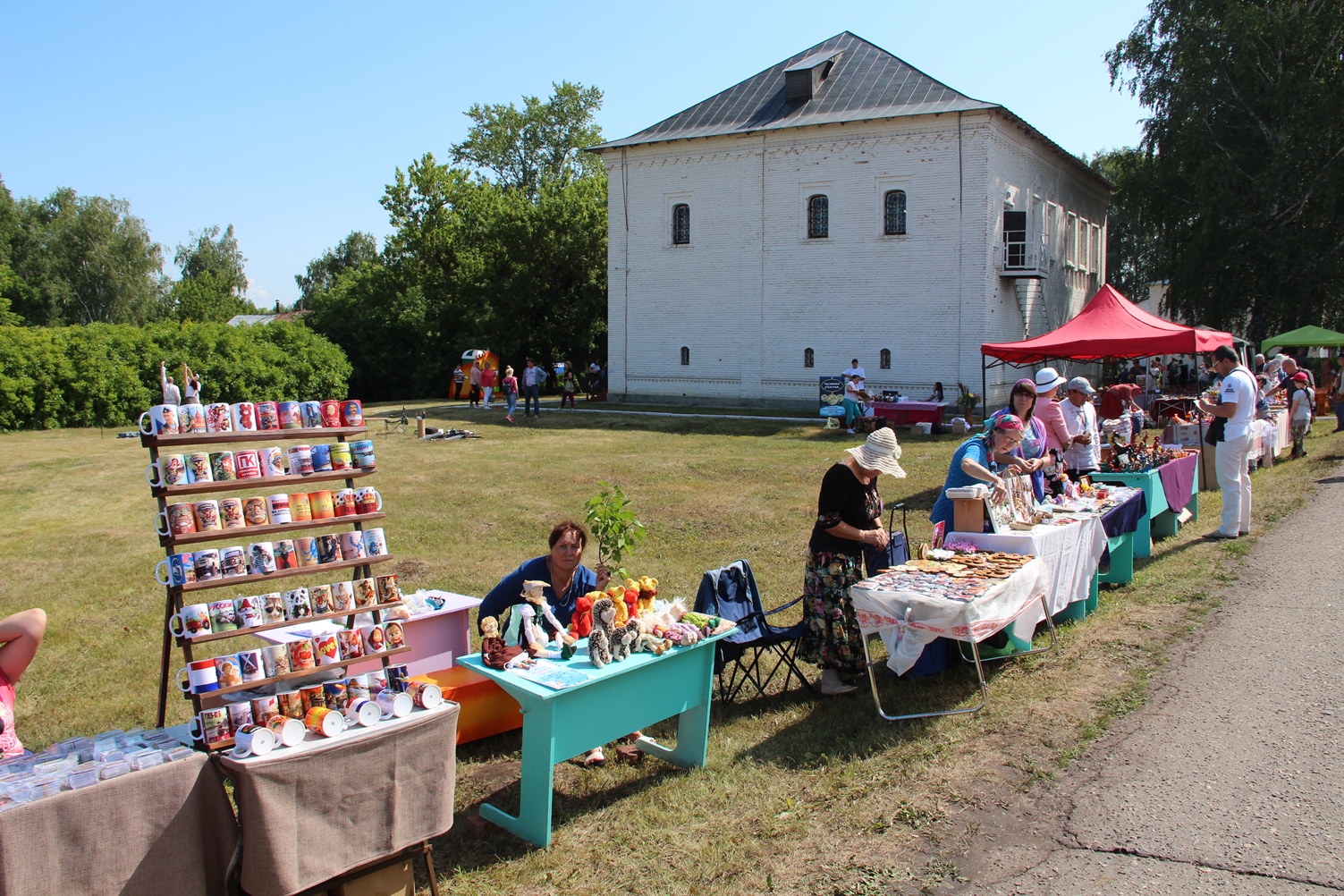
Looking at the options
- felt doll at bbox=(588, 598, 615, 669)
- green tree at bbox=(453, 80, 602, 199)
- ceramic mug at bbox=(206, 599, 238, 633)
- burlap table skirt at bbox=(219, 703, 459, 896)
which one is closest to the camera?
burlap table skirt at bbox=(219, 703, 459, 896)

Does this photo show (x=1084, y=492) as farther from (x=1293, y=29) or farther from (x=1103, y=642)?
(x=1293, y=29)

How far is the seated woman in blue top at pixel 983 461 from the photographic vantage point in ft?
22.6

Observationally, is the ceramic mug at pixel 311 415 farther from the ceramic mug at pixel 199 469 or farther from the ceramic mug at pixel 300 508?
the ceramic mug at pixel 199 469

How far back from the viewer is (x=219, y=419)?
4.28 meters

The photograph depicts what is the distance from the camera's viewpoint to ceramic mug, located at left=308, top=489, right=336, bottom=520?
15.0 feet

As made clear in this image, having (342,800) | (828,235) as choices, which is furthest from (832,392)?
(342,800)

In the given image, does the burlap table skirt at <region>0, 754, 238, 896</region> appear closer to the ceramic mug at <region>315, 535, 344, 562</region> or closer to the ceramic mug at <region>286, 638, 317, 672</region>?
the ceramic mug at <region>286, 638, 317, 672</region>

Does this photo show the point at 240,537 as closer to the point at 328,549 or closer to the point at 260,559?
the point at 260,559

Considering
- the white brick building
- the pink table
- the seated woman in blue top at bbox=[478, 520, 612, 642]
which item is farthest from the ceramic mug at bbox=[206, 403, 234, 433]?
the white brick building

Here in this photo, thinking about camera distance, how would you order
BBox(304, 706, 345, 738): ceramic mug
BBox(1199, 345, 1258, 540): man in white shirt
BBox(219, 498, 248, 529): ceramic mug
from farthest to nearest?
1. BBox(1199, 345, 1258, 540): man in white shirt
2. BBox(219, 498, 248, 529): ceramic mug
3. BBox(304, 706, 345, 738): ceramic mug

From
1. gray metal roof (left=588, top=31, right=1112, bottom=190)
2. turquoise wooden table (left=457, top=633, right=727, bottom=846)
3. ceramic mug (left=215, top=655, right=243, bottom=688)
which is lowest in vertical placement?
turquoise wooden table (left=457, top=633, right=727, bottom=846)

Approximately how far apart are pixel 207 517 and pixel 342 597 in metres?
0.73

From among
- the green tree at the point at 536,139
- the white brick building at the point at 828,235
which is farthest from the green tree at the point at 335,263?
the white brick building at the point at 828,235

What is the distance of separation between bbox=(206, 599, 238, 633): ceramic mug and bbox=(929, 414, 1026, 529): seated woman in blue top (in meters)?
4.91
